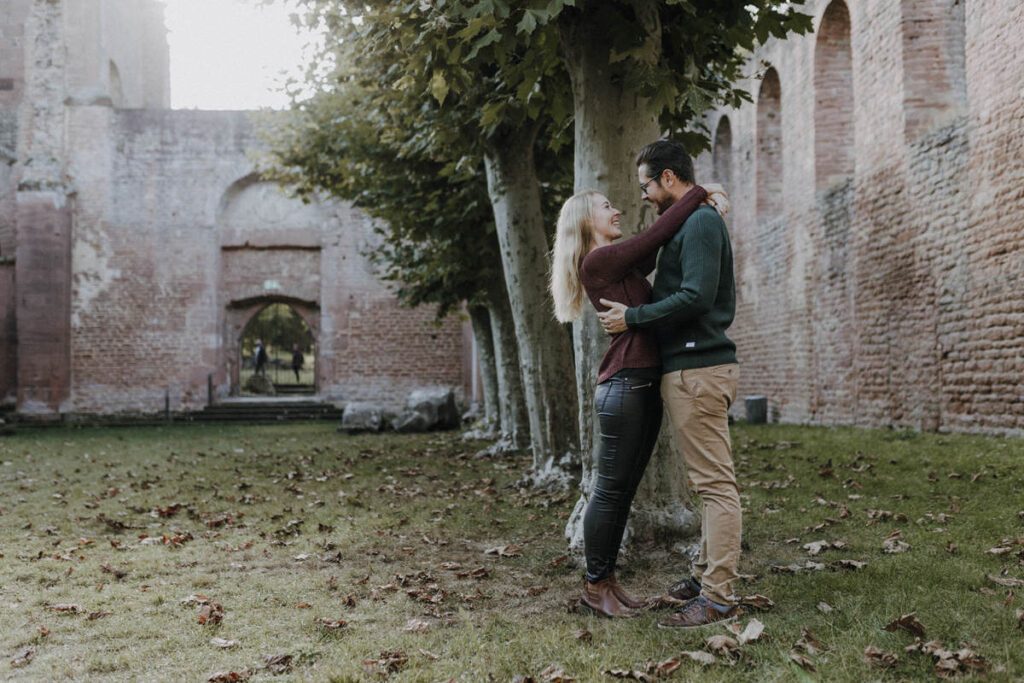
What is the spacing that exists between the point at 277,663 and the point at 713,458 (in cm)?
198

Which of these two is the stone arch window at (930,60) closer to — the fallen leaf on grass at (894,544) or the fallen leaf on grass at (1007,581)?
the fallen leaf on grass at (894,544)

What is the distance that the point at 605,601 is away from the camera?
393 cm

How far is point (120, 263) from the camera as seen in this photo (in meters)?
22.8

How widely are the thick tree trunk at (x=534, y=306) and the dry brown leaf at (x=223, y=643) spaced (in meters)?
4.81

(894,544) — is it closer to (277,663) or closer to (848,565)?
(848,565)

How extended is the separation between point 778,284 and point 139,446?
473 inches

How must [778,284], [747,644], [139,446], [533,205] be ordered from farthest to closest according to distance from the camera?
[778,284] → [139,446] → [533,205] → [747,644]

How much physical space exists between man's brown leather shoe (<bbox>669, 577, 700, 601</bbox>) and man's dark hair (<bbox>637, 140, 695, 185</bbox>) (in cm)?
187

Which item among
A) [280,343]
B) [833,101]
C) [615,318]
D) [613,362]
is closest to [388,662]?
[613,362]

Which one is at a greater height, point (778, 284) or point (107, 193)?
point (107, 193)

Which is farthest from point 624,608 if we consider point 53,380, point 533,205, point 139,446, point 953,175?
point 53,380

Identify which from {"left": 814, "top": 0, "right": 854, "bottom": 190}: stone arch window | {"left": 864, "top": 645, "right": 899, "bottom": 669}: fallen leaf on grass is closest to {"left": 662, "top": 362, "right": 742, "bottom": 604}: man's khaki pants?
{"left": 864, "top": 645, "right": 899, "bottom": 669}: fallen leaf on grass

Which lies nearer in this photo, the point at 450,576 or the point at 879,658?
the point at 879,658

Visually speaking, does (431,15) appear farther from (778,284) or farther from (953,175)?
(778,284)
